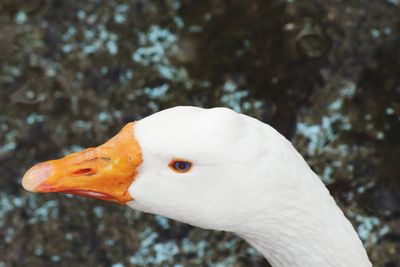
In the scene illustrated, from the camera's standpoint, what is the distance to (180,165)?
1.81 metres

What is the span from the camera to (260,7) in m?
4.68

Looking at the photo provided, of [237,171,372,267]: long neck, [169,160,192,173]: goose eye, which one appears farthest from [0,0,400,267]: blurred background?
[169,160,192,173]: goose eye

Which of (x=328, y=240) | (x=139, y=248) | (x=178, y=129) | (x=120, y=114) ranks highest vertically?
(x=178, y=129)

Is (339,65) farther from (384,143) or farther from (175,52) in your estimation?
(175,52)

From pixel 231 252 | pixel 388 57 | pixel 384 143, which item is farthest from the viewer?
pixel 388 57

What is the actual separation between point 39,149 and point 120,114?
1.55 ft

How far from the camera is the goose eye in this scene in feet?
5.91

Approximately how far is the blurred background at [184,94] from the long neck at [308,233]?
1911mm

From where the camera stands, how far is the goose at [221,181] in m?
1.77

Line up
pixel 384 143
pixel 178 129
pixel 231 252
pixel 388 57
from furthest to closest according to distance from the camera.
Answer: pixel 388 57, pixel 384 143, pixel 231 252, pixel 178 129

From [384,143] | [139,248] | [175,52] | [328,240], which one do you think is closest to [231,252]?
[139,248]

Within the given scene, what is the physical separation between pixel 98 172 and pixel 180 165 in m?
0.21

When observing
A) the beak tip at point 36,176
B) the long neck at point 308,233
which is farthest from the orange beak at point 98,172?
the long neck at point 308,233

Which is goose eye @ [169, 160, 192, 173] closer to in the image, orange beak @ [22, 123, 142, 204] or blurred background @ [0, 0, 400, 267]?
orange beak @ [22, 123, 142, 204]
